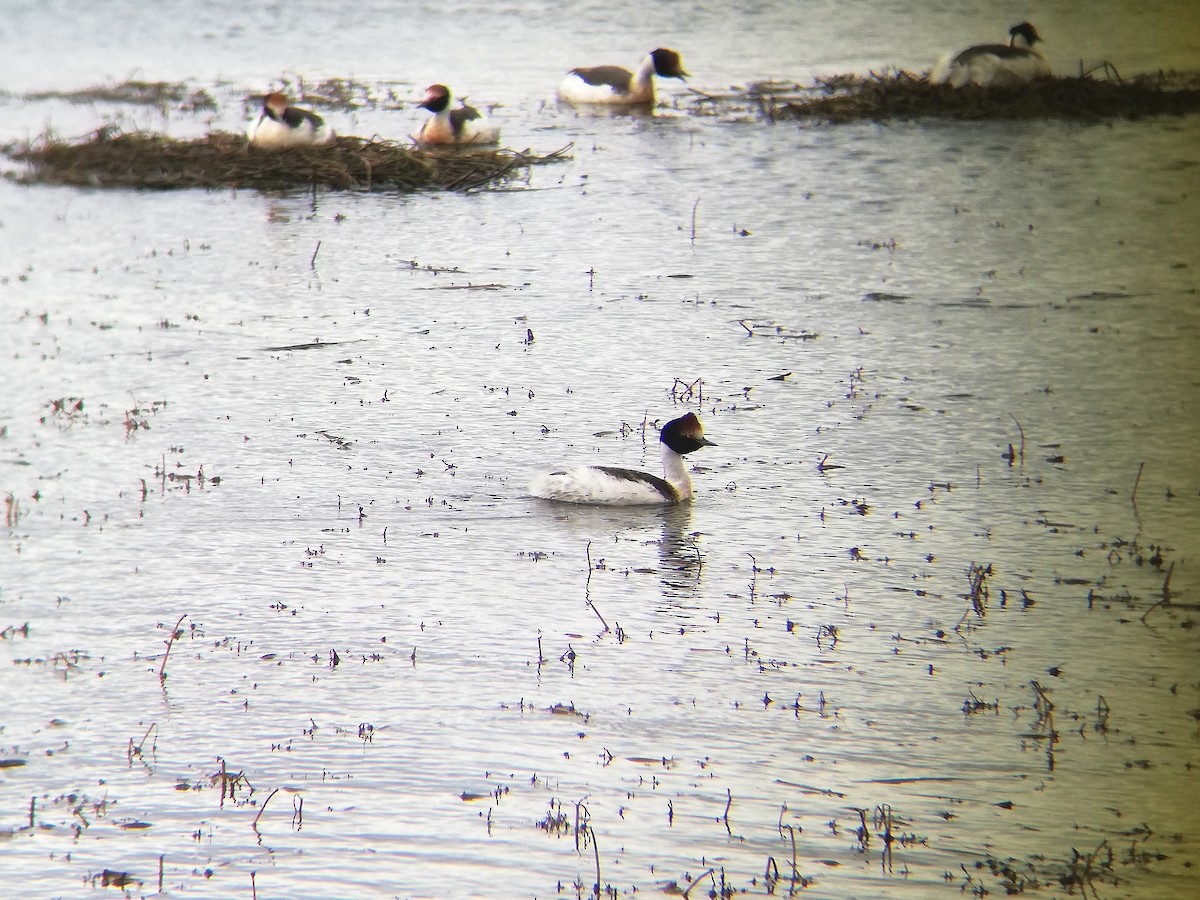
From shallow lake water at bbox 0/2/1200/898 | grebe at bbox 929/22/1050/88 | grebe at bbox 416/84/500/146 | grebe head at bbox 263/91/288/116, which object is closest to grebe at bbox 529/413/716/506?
shallow lake water at bbox 0/2/1200/898

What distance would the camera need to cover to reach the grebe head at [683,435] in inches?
406

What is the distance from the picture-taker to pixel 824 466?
10852 millimetres

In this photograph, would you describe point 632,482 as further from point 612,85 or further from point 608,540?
point 612,85

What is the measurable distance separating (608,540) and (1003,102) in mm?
15786

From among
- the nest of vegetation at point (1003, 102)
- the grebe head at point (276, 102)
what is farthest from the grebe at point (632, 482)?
the nest of vegetation at point (1003, 102)

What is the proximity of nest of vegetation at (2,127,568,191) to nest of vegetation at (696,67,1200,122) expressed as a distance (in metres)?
4.80

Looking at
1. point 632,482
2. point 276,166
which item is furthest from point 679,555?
point 276,166

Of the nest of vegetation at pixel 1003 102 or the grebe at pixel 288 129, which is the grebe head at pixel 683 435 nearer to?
the grebe at pixel 288 129

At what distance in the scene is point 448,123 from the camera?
21.3 m

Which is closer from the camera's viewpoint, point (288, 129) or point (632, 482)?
point (632, 482)

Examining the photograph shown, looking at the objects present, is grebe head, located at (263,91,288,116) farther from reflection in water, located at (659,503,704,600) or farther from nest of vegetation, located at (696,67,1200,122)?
reflection in water, located at (659,503,704,600)

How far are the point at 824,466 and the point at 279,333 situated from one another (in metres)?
5.46

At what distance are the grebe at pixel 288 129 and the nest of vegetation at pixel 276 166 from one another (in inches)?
5.0

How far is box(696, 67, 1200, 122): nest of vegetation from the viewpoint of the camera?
2331 cm
